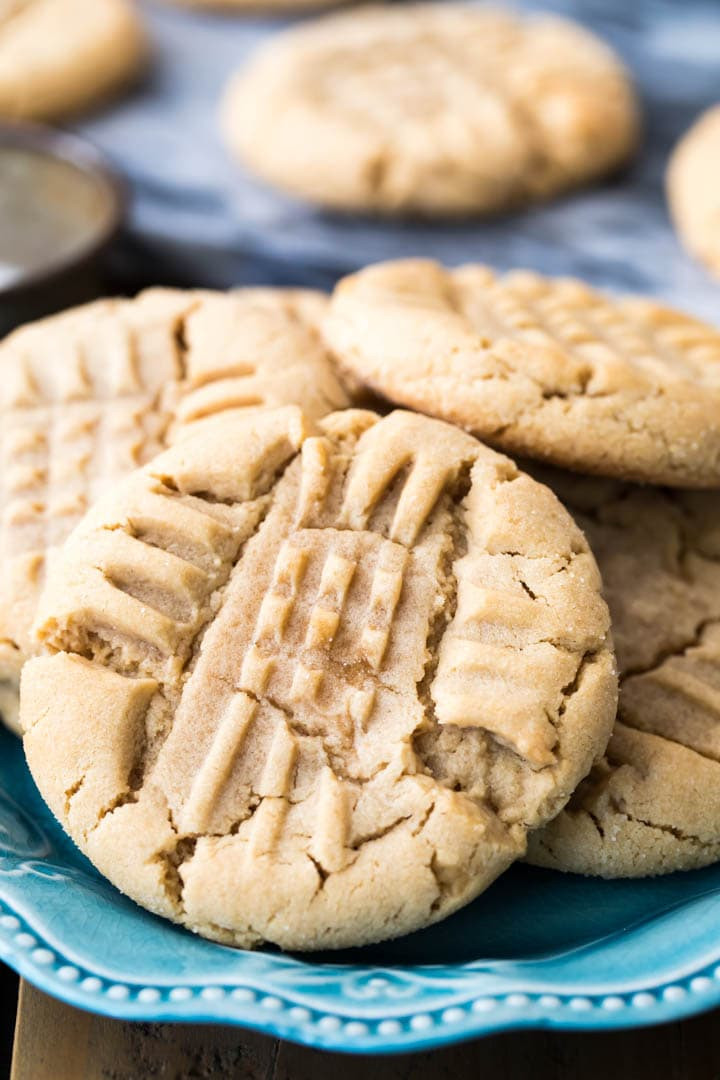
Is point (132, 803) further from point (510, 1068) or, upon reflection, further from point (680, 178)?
point (680, 178)

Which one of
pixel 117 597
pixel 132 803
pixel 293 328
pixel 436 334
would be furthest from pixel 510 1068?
pixel 293 328

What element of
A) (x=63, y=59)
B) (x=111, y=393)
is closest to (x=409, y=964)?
(x=111, y=393)

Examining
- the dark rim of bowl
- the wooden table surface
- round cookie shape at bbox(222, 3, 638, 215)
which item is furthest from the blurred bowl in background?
the wooden table surface

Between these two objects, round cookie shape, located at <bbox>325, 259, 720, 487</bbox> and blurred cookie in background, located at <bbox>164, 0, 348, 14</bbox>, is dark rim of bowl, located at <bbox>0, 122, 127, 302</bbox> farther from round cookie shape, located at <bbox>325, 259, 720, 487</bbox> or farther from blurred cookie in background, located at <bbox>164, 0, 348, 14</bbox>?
round cookie shape, located at <bbox>325, 259, 720, 487</bbox>

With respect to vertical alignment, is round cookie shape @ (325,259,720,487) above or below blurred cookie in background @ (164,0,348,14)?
above

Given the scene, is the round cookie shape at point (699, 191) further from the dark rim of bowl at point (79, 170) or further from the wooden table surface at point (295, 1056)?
the wooden table surface at point (295, 1056)

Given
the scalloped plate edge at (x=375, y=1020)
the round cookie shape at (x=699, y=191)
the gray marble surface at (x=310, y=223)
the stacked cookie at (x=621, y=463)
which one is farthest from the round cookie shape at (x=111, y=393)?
the round cookie shape at (x=699, y=191)
